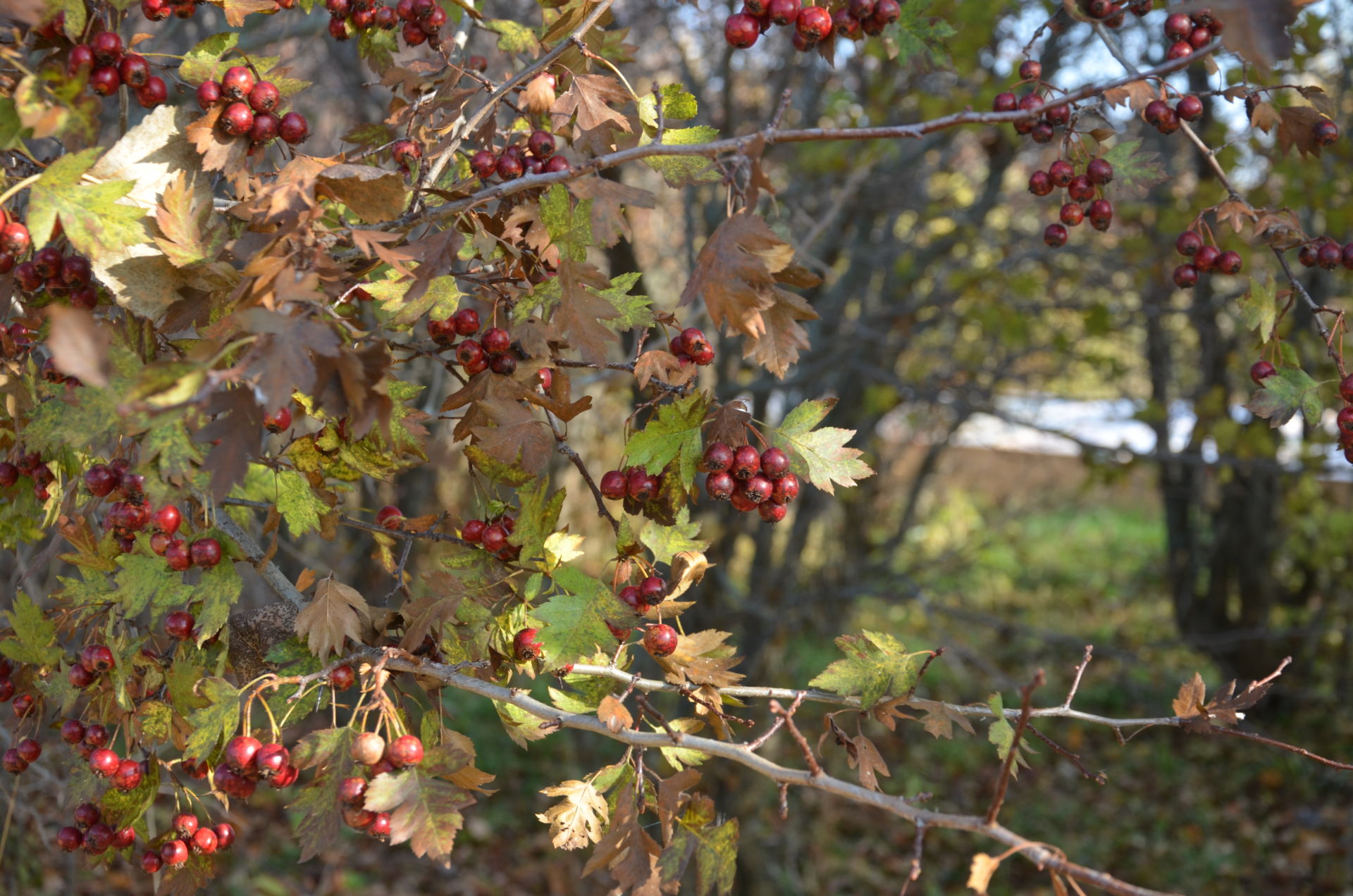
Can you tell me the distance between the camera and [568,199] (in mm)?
1515

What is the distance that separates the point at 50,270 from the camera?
4.69 feet

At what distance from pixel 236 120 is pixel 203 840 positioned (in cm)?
118

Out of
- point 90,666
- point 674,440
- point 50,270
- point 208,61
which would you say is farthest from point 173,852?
point 208,61

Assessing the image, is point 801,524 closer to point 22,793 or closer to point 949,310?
point 949,310

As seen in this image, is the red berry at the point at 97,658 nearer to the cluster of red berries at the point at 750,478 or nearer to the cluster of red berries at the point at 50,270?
the cluster of red berries at the point at 50,270

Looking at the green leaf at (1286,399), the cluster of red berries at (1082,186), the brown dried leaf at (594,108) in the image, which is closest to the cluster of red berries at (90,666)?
the brown dried leaf at (594,108)

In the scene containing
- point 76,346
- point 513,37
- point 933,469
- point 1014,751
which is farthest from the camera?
point 933,469

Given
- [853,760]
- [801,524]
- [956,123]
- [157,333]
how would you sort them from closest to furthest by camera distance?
[956,123] → [157,333] → [853,760] → [801,524]

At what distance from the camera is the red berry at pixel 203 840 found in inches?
63.8

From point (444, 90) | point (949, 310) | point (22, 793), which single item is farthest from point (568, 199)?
point (949, 310)

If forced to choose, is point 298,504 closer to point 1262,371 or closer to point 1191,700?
point 1191,700

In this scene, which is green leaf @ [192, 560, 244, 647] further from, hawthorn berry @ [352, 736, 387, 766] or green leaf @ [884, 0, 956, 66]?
green leaf @ [884, 0, 956, 66]

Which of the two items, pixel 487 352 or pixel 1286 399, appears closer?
pixel 487 352

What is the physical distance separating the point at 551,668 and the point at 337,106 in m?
5.88
